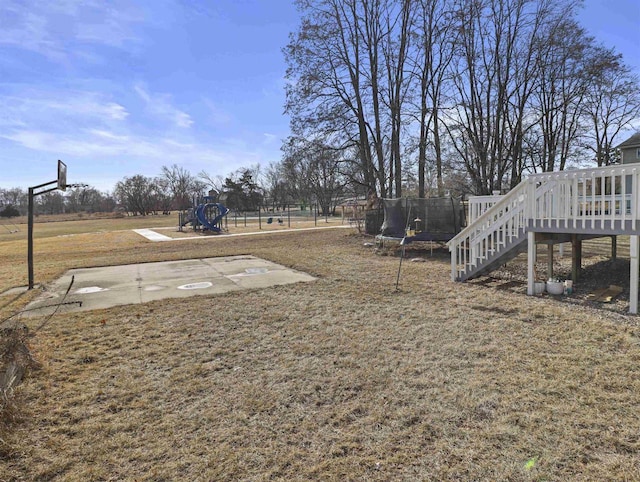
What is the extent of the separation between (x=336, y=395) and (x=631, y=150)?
2676 cm

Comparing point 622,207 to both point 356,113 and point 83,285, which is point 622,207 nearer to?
point 83,285

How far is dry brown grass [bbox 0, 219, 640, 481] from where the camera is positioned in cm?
218

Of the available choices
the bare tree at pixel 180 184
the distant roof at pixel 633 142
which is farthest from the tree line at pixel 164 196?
the distant roof at pixel 633 142

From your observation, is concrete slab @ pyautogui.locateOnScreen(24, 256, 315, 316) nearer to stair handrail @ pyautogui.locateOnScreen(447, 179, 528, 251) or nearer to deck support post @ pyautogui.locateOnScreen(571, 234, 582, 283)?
stair handrail @ pyautogui.locateOnScreen(447, 179, 528, 251)

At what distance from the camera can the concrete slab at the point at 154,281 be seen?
247 inches

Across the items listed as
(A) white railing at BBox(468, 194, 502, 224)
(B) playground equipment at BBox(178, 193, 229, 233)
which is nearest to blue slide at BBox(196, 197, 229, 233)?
(B) playground equipment at BBox(178, 193, 229, 233)

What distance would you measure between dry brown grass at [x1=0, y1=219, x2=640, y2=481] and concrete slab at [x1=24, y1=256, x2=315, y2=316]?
1104 millimetres

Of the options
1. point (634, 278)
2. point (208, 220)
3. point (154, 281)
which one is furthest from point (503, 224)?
point (208, 220)

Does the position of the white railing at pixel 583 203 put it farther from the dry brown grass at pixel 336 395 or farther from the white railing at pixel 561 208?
the dry brown grass at pixel 336 395

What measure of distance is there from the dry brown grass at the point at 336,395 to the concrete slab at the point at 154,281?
1104 millimetres

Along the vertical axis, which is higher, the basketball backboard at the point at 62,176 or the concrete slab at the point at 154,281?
the basketball backboard at the point at 62,176

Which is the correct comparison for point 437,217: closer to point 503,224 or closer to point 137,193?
point 503,224

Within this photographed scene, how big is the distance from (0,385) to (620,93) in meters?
26.9

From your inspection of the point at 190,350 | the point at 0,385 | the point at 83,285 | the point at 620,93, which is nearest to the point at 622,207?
the point at 190,350
